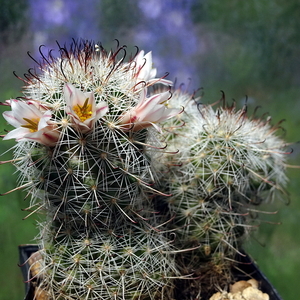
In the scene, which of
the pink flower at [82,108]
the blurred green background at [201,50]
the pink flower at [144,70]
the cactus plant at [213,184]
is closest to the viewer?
the pink flower at [82,108]

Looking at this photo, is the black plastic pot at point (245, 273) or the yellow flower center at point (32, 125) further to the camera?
the black plastic pot at point (245, 273)

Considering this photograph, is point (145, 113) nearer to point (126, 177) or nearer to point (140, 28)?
point (126, 177)

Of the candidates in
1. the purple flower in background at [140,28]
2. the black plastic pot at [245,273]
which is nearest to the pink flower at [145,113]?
the black plastic pot at [245,273]

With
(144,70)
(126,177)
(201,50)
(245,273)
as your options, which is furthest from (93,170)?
(201,50)

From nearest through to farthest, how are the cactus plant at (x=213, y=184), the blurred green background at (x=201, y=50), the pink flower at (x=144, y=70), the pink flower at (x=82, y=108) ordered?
the pink flower at (x=82, y=108) → the pink flower at (x=144, y=70) → the cactus plant at (x=213, y=184) → the blurred green background at (x=201, y=50)

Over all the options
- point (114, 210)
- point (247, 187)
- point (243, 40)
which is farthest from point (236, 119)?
point (243, 40)

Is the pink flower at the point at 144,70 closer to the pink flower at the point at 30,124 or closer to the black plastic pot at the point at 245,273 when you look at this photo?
the pink flower at the point at 30,124

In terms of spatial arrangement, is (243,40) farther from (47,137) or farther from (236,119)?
(47,137)

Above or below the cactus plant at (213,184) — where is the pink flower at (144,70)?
above
